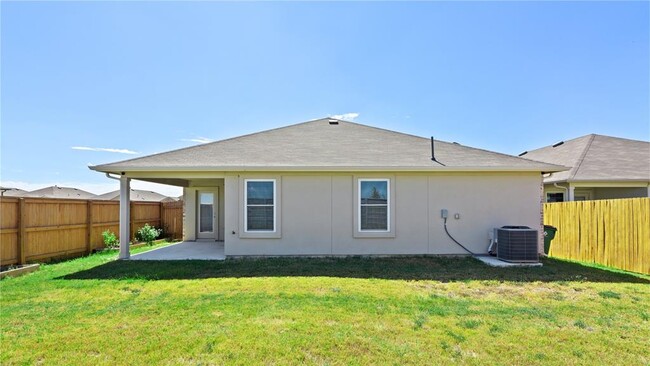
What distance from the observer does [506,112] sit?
1609 cm

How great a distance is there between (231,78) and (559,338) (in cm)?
1269

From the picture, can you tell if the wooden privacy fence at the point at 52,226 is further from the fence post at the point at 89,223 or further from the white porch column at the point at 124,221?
the white porch column at the point at 124,221

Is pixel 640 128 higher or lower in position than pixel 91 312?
higher

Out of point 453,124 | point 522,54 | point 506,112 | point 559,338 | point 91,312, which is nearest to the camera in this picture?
point 559,338

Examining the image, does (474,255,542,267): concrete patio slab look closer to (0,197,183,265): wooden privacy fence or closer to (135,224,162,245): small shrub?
(135,224,162,245): small shrub

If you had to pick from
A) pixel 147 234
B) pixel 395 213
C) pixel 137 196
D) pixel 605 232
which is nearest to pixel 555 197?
pixel 605 232

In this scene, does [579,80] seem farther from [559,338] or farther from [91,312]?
[91,312]

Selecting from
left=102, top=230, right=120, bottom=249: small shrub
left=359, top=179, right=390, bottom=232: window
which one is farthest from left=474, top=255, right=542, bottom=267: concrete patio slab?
left=102, top=230, right=120, bottom=249: small shrub

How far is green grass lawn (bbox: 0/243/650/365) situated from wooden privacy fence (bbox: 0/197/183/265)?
158 centimetres

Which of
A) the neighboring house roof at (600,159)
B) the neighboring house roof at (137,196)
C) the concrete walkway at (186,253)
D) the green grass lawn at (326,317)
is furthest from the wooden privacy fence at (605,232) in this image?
the neighboring house roof at (137,196)

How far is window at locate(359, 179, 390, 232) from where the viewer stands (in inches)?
355

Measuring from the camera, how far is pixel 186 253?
32.2 feet

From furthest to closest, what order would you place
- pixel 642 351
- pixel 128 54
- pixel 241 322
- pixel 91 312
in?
pixel 128 54 → pixel 91 312 → pixel 241 322 → pixel 642 351

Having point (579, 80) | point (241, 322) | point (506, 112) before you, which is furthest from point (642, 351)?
point (506, 112)
